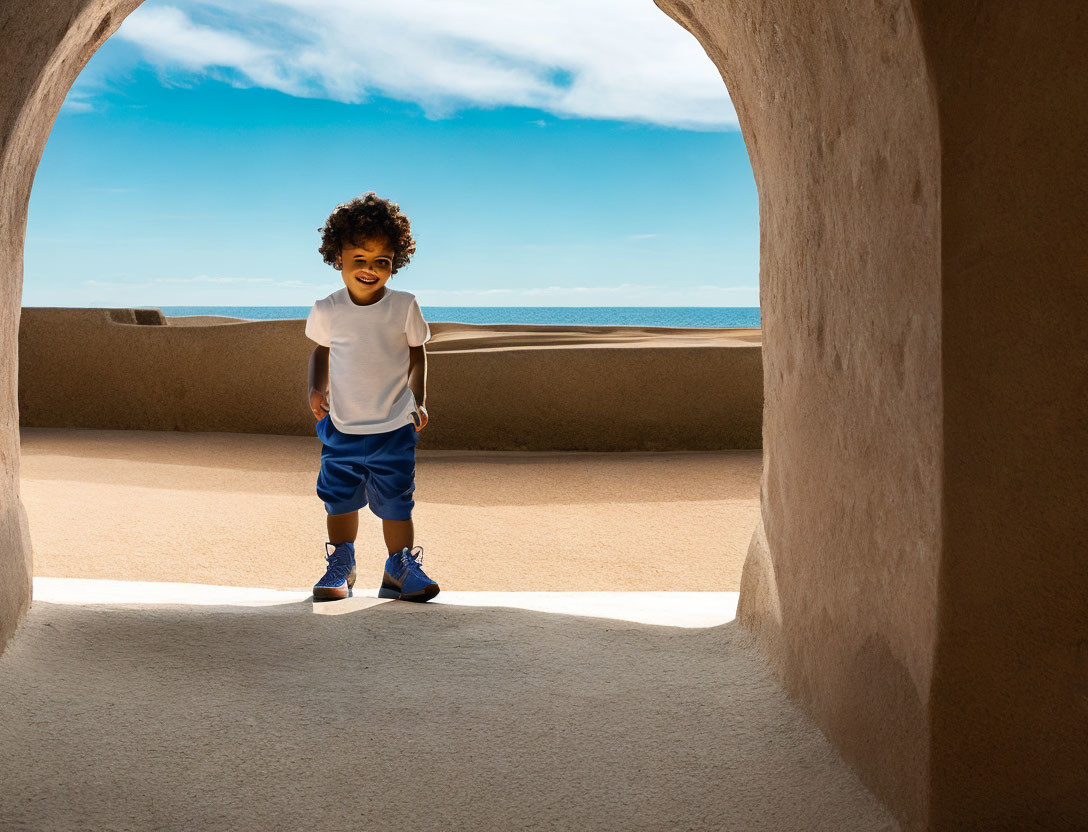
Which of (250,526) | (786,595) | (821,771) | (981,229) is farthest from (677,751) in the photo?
(250,526)

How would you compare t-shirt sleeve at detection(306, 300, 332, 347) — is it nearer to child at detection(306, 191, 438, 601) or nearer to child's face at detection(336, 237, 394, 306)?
child at detection(306, 191, 438, 601)

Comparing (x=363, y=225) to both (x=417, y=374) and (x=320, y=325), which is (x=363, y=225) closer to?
(x=320, y=325)

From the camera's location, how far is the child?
11.0 feet

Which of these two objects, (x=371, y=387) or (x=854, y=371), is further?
(x=371, y=387)

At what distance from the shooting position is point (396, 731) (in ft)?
6.90

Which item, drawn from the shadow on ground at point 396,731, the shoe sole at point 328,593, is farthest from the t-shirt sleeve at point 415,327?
the shadow on ground at point 396,731

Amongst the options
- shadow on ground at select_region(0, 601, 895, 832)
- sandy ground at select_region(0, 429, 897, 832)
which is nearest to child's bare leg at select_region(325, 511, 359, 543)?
sandy ground at select_region(0, 429, 897, 832)

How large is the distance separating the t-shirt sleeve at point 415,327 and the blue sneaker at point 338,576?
0.80 m

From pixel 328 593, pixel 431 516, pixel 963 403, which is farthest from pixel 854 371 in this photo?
pixel 431 516

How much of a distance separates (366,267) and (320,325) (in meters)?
0.28

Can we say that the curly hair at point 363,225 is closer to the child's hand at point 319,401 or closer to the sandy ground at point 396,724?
the child's hand at point 319,401

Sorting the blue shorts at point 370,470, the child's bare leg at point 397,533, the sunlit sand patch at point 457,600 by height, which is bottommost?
the sunlit sand patch at point 457,600

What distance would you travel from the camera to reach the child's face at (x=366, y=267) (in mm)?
3344

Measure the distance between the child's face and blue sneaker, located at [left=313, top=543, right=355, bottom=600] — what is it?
0.92 meters
